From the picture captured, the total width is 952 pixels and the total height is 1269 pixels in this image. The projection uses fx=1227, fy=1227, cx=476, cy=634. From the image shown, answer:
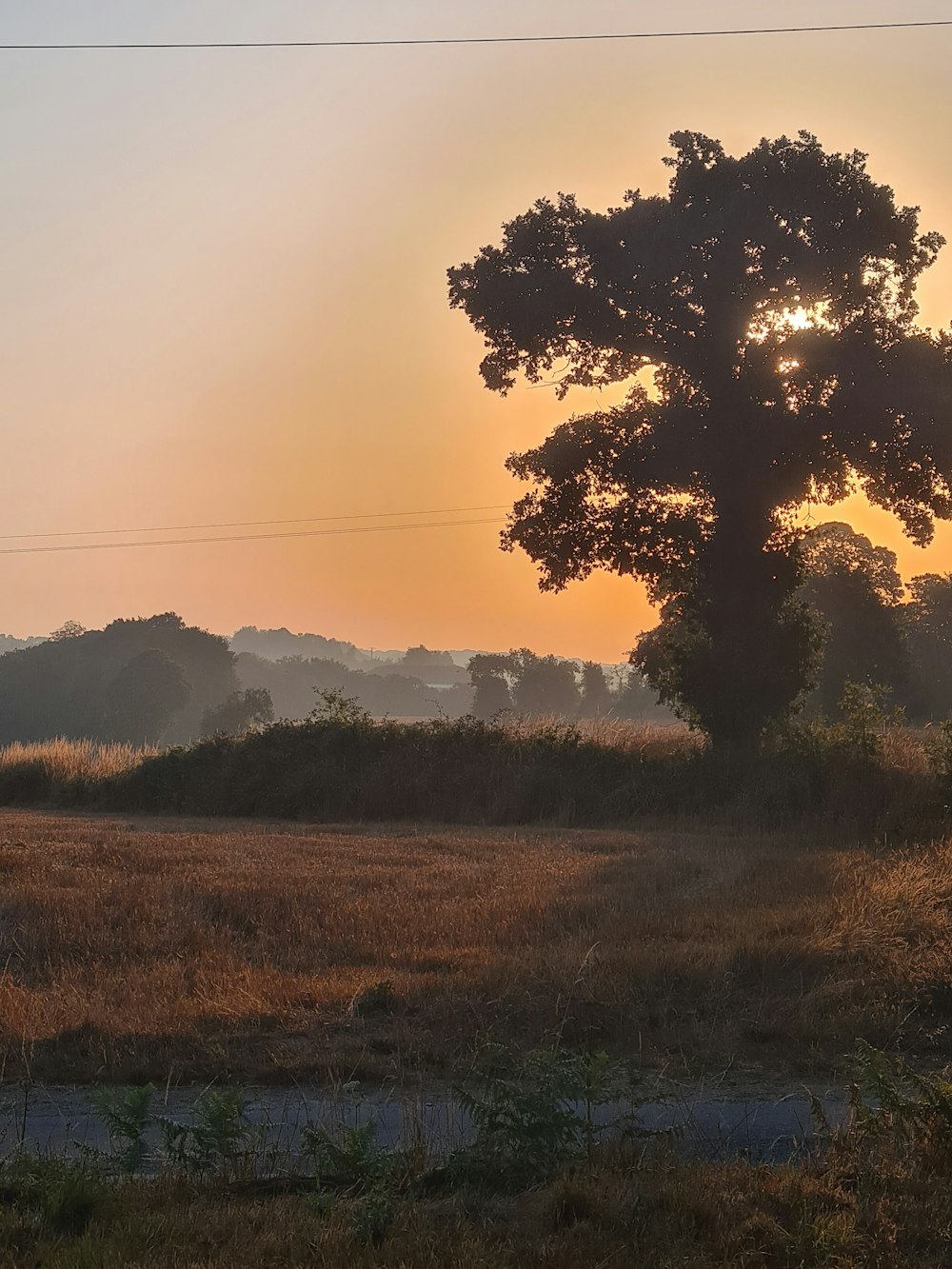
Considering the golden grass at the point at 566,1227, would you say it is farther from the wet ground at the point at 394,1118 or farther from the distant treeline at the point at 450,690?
the distant treeline at the point at 450,690

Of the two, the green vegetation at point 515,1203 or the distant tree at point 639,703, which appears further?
the distant tree at point 639,703

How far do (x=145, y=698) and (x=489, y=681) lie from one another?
4115cm

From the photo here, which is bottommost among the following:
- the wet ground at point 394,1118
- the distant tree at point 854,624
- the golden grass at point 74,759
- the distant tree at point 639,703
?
the wet ground at point 394,1118

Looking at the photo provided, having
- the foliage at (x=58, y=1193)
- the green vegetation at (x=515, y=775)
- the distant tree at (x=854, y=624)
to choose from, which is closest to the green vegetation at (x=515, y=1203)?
the foliage at (x=58, y=1193)

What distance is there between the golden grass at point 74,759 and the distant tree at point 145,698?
69539 millimetres

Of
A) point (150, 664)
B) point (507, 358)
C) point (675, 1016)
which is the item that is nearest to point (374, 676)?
point (150, 664)

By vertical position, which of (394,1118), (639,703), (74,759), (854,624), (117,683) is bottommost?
(394,1118)

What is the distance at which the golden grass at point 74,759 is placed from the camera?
31672mm

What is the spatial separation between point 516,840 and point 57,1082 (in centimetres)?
1306

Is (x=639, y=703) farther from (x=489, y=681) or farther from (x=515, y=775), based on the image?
(x=515, y=775)

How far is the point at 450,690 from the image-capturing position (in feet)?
624

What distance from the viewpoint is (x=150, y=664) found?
105m

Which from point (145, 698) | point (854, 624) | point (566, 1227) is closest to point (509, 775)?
point (566, 1227)

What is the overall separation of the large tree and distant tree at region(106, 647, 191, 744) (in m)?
79.5
